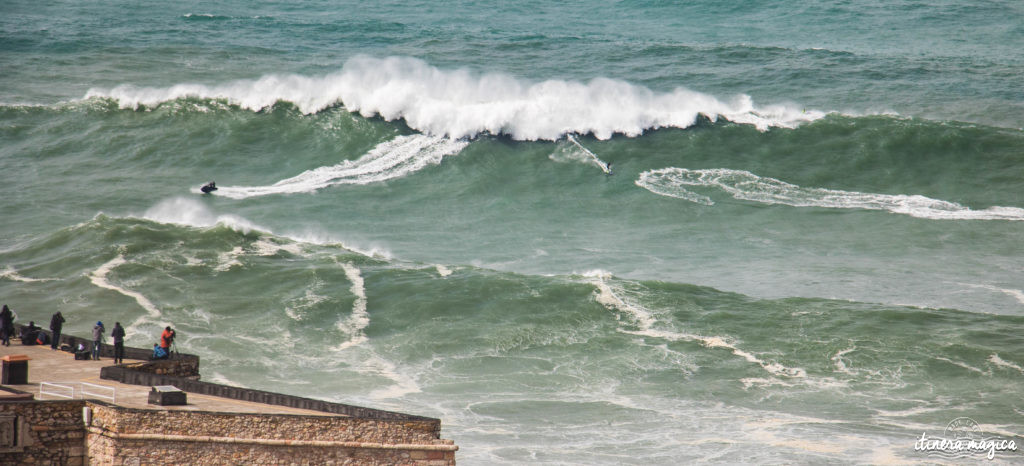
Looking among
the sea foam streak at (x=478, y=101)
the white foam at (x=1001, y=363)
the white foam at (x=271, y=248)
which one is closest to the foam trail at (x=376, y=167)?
the sea foam streak at (x=478, y=101)

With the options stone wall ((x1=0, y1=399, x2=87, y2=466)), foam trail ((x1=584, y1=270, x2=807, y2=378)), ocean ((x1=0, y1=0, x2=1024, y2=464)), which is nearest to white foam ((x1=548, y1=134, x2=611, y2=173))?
ocean ((x1=0, y1=0, x2=1024, y2=464))

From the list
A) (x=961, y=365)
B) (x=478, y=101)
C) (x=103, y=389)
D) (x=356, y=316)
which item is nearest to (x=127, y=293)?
(x=356, y=316)

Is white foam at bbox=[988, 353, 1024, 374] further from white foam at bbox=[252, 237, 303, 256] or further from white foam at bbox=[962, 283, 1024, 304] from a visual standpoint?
white foam at bbox=[252, 237, 303, 256]

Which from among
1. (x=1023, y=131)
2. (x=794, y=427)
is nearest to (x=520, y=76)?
(x=1023, y=131)

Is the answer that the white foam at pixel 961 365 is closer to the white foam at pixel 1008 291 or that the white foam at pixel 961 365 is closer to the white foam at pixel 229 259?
the white foam at pixel 1008 291

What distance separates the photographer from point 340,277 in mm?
28500

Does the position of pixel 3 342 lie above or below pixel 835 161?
below

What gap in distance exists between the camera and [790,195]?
123 ft

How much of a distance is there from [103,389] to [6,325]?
16.7 ft

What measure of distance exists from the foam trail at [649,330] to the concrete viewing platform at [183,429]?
1052cm

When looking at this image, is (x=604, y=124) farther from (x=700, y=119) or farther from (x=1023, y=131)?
(x=1023, y=131)

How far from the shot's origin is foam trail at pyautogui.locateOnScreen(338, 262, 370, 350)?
24906mm

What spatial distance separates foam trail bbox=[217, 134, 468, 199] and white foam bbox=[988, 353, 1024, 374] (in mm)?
21596

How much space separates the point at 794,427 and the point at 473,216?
17.7 metres
